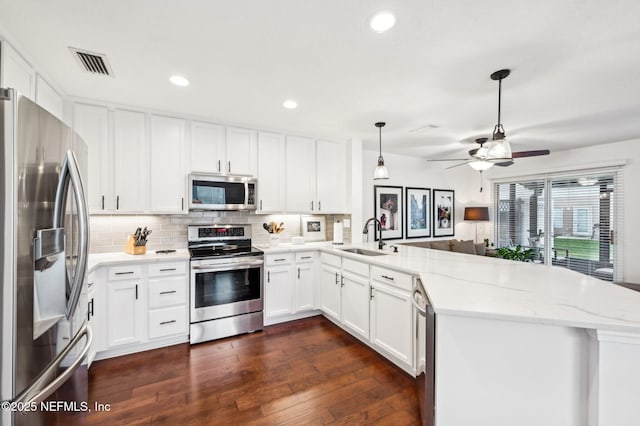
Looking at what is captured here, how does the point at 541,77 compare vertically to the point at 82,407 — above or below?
above

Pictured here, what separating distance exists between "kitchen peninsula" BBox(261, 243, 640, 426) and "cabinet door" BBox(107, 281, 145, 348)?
2666 millimetres

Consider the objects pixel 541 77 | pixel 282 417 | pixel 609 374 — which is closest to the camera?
pixel 609 374

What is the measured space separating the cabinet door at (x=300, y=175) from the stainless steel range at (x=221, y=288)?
0.94m

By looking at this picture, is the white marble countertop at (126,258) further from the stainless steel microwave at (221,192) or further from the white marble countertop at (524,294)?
the stainless steel microwave at (221,192)

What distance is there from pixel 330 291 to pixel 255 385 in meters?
1.41

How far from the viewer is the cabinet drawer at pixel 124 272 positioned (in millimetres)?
2564

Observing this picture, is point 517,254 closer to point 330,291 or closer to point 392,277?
point 330,291

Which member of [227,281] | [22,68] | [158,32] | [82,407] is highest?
[158,32]

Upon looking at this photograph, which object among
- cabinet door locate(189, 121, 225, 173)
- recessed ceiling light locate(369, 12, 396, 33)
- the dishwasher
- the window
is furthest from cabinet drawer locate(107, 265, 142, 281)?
the window

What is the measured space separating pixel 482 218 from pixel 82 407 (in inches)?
244

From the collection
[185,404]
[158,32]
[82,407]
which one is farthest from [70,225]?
[185,404]

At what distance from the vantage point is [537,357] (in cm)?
127

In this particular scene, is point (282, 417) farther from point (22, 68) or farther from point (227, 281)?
point (22, 68)

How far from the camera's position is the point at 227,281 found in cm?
307
